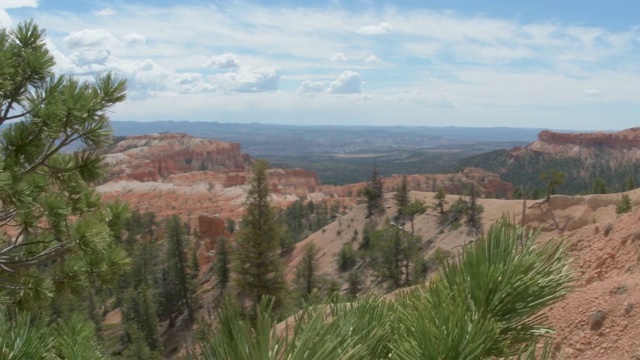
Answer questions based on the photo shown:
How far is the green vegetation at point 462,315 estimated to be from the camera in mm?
2136

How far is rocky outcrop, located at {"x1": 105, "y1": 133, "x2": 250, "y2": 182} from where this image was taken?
5330 inches

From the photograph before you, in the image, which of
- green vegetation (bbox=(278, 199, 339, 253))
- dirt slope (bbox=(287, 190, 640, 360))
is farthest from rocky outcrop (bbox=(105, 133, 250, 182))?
dirt slope (bbox=(287, 190, 640, 360))

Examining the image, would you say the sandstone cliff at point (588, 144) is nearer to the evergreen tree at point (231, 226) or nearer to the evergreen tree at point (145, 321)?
the evergreen tree at point (231, 226)

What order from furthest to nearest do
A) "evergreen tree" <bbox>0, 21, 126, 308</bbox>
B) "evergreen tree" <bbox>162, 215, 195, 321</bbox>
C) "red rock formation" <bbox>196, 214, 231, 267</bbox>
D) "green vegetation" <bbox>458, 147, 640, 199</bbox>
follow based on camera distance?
"green vegetation" <bbox>458, 147, 640, 199</bbox> < "red rock formation" <bbox>196, 214, 231, 267</bbox> < "evergreen tree" <bbox>162, 215, 195, 321</bbox> < "evergreen tree" <bbox>0, 21, 126, 308</bbox>

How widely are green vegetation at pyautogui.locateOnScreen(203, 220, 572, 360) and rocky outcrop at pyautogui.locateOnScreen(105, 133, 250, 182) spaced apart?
13006 cm

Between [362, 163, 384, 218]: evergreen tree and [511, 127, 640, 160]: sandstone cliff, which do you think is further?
[511, 127, 640, 160]: sandstone cliff

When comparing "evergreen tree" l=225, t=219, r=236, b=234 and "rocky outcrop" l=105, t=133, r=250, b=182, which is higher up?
"rocky outcrop" l=105, t=133, r=250, b=182

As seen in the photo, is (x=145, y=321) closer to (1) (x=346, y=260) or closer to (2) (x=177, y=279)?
(2) (x=177, y=279)

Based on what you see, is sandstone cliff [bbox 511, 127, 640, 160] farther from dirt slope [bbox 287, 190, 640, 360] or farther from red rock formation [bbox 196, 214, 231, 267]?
dirt slope [bbox 287, 190, 640, 360]

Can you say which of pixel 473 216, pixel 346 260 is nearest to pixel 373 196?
pixel 346 260

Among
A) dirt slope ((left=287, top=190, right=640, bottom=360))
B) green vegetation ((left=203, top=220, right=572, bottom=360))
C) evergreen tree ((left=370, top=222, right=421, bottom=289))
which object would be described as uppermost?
green vegetation ((left=203, top=220, right=572, bottom=360))

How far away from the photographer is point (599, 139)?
158 metres

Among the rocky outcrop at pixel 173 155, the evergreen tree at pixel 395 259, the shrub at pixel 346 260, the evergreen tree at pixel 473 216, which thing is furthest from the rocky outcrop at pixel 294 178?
the evergreen tree at pixel 395 259

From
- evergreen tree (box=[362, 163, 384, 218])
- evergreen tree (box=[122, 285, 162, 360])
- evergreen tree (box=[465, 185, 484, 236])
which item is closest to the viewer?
evergreen tree (box=[122, 285, 162, 360])
